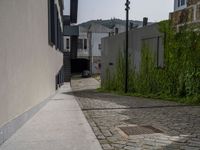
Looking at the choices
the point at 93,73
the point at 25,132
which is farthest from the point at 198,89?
the point at 93,73

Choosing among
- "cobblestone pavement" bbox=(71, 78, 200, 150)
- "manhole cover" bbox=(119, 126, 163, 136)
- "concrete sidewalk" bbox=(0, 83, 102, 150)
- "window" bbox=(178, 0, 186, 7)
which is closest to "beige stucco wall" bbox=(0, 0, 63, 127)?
"concrete sidewalk" bbox=(0, 83, 102, 150)

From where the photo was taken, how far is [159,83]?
12.2m

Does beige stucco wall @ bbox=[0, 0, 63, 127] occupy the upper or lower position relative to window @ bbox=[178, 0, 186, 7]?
lower

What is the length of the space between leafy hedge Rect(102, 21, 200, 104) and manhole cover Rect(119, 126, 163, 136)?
410cm

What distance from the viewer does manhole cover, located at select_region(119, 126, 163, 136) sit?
482cm

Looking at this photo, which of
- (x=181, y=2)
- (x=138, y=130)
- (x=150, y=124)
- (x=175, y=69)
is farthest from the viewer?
(x=175, y=69)

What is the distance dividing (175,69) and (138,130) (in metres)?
6.17

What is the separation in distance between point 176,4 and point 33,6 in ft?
19.7

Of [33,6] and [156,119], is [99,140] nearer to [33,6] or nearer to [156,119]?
[156,119]

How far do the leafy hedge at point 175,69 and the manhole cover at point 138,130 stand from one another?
4.10 metres

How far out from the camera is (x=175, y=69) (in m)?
10.6

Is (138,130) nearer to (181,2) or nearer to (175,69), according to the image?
(175,69)

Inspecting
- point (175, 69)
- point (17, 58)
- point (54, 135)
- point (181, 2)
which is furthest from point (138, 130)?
point (181, 2)

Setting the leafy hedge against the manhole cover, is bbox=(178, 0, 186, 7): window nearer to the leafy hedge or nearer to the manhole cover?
the leafy hedge
